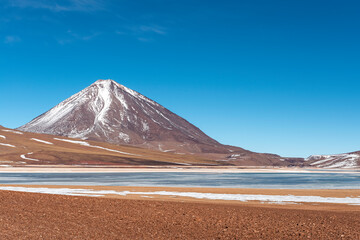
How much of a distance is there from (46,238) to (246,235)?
792cm

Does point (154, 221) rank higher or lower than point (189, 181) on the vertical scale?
lower

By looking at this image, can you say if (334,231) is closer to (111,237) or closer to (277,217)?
(277,217)

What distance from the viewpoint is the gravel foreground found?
16.6 meters

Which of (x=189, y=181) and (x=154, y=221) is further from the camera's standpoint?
(x=189, y=181)

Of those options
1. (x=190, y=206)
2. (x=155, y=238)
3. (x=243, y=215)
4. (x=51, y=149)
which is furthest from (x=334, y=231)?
(x=51, y=149)

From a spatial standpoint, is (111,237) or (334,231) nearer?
(111,237)

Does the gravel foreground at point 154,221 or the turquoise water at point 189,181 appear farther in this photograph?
the turquoise water at point 189,181

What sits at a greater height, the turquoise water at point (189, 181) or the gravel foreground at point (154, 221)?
the turquoise water at point (189, 181)

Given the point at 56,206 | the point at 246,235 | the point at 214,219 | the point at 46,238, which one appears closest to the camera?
the point at 46,238

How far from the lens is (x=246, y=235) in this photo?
1673 centimetres

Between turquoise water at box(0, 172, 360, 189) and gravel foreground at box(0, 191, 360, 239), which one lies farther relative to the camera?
turquoise water at box(0, 172, 360, 189)

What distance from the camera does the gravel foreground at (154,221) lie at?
1664 cm

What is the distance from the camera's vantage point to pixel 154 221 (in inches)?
784

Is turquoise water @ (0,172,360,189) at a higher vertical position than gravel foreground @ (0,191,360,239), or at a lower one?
higher
